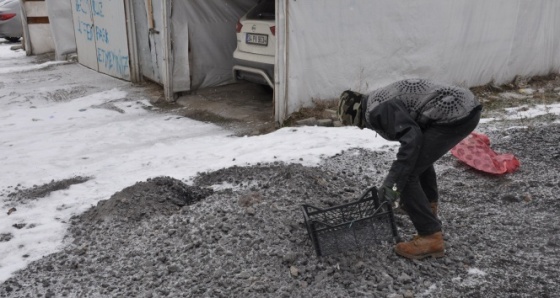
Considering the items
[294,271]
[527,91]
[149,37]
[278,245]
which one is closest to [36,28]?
[149,37]

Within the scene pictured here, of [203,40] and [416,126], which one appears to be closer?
[416,126]

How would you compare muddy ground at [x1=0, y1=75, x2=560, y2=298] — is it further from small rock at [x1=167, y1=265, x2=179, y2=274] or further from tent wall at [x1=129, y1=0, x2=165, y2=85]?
tent wall at [x1=129, y1=0, x2=165, y2=85]

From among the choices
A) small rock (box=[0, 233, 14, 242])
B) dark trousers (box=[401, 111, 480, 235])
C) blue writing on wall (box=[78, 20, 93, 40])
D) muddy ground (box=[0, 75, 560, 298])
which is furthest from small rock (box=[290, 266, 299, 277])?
Answer: blue writing on wall (box=[78, 20, 93, 40])

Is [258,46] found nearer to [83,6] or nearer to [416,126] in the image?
[416,126]

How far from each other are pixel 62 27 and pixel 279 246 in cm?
1269

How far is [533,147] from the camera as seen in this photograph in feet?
20.3

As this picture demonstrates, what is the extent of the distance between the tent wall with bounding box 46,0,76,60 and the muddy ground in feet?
A: 32.8

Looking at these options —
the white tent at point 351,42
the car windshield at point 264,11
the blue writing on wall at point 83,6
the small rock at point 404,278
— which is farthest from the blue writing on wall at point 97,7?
the small rock at point 404,278

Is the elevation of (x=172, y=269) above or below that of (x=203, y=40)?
below

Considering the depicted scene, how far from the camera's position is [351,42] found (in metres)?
8.22

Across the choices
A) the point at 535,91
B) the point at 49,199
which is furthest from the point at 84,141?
the point at 535,91

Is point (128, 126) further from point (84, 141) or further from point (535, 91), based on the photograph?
point (535, 91)

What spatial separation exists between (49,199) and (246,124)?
11.6ft

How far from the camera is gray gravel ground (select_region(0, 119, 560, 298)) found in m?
3.55
